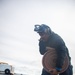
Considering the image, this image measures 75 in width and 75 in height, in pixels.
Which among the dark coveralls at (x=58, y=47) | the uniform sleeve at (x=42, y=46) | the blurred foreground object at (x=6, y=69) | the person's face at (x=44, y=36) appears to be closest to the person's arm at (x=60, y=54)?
the dark coveralls at (x=58, y=47)

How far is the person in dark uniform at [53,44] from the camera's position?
5175 millimetres

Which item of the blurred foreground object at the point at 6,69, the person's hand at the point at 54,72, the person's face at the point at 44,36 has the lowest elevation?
the blurred foreground object at the point at 6,69

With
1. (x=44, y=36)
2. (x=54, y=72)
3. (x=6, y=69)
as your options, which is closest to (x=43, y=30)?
(x=44, y=36)

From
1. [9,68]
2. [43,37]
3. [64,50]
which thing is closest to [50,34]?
[43,37]

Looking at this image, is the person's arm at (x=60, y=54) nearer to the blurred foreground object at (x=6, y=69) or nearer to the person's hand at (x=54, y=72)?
the person's hand at (x=54, y=72)

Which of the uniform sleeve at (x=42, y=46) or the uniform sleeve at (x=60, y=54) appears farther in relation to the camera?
the uniform sleeve at (x=42, y=46)

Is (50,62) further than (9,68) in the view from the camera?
No

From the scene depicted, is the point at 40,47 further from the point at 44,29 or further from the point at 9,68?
the point at 9,68

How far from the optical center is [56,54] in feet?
17.6

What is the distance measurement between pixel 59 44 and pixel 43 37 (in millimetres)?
424

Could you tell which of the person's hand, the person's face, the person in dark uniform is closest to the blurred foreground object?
the person in dark uniform

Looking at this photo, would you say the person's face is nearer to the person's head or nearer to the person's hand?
the person's head

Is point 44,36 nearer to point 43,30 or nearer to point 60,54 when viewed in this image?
point 43,30

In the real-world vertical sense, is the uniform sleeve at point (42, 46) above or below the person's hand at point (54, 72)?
above
